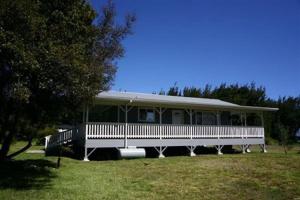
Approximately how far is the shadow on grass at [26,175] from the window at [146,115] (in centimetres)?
932

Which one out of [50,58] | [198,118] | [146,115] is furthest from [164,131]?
[50,58]

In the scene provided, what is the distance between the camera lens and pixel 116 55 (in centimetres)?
1327

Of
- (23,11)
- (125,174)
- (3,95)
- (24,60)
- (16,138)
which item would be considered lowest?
(125,174)

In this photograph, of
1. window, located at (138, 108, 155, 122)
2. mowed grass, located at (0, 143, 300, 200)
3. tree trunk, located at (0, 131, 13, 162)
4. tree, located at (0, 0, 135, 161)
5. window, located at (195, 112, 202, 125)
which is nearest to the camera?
tree, located at (0, 0, 135, 161)

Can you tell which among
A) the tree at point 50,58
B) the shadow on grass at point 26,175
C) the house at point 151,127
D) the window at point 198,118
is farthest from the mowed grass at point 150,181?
the window at point 198,118

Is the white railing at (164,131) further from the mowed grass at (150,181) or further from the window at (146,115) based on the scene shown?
the mowed grass at (150,181)

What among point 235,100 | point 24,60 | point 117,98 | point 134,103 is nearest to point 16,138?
point 24,60

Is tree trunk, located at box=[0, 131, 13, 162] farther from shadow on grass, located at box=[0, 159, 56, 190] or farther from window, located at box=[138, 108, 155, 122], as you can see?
window, located at box=[138, 108, 155, 122]

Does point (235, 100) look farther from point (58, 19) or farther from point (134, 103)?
point (58, 19)

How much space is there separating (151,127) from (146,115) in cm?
284

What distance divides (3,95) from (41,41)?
92.9 inches

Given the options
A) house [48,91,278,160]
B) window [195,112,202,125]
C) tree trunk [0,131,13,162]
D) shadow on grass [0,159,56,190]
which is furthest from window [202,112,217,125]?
tree trunk [0,131,13,162]

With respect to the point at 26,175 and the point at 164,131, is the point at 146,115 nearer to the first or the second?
the point at 164,131

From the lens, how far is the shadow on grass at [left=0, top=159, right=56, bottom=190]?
37.7 ft
